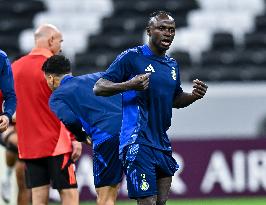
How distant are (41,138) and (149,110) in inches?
77.4

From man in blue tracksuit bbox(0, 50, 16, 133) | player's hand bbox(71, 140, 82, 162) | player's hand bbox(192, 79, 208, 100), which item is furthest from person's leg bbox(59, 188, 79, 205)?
player's hand bbox(192, 79, 208, 100)

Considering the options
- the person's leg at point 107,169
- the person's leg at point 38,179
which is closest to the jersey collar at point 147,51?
the person's leg at point 107,169

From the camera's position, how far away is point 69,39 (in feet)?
58.6

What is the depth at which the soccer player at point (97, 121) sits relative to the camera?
8703 millimetres

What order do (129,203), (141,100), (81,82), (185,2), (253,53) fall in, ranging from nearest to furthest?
(141,100) < (81,82) < (129,203) < (253,53) < (185,2)

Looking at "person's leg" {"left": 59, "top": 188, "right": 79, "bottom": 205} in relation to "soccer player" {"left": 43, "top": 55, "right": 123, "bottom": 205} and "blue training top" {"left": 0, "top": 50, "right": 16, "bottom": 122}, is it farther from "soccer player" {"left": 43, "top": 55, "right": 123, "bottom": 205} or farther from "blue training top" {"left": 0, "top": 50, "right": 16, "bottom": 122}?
"blue training top" {"left": 0, "top": 50, "right": 16, "bottom": 122}

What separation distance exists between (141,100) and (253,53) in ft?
31.8

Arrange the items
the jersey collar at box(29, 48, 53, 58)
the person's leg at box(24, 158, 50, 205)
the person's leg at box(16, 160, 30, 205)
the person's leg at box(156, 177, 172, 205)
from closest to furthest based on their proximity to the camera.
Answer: the person's leg at box(156, 177, 172, 205), the person's leg at box(24, 158, 50, 205), the jersey collar at box(29, 48, 53, 58), the person's leg at box(16, 160, 30, 205)

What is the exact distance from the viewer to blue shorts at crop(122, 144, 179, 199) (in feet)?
25.2

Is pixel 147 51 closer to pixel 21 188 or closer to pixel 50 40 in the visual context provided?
pixel 50 40

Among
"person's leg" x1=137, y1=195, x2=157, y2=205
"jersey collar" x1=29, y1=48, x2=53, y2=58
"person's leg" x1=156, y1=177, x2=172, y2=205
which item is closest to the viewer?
"person's leg" x1=137, y1=195, x2=157, y2=205

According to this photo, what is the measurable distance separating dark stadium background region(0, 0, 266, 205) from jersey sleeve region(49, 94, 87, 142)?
4866 millimetres

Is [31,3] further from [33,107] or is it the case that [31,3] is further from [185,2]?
[33,107]

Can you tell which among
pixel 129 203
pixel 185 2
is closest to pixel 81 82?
pixel 129 203
